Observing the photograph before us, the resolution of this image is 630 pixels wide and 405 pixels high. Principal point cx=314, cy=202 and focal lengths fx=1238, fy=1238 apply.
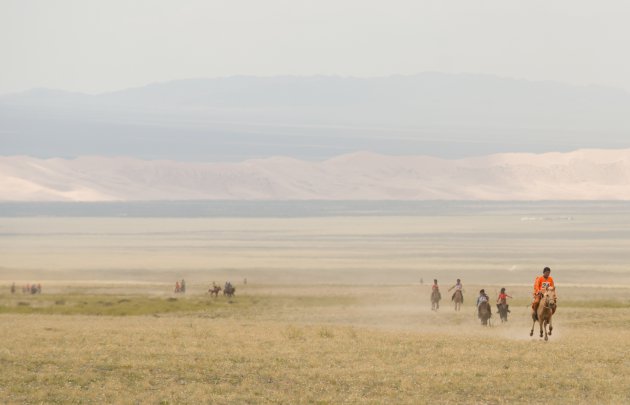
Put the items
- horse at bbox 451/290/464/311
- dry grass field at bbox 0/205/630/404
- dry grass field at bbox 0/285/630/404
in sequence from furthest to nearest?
horse at bbox 451/290/464/311 → dry grass field at bbox 0/205/630/404 → dry grass field at bbox 0/285/630/404

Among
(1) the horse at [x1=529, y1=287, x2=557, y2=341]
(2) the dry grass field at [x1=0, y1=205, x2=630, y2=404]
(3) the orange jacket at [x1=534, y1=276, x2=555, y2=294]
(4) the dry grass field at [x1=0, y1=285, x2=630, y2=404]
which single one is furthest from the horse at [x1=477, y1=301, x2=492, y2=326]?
(3) the orange jacket at [x1=534, y1=276, x2=555, y2=294]

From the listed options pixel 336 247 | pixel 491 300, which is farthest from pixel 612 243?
pixel 491 300

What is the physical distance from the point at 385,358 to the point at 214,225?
16477 centimetres

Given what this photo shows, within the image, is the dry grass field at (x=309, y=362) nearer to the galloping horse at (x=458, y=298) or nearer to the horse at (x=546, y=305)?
the horse at (x=546, y=305)

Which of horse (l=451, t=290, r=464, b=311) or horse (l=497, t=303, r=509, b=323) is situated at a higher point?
horse (l=451, t=290, r=464, b=311)

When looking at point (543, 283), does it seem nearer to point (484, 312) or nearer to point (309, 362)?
point (309, 362)

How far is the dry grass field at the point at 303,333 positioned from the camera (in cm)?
2659

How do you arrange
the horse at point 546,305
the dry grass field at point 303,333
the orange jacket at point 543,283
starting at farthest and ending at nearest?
the horse at point 546,305, the orange jacket at point 543,283, the dry grass field at point 303,333

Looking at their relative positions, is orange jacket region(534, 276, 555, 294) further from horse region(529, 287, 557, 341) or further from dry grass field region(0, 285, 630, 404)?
dry grass field region(0, 285, 630, 404)

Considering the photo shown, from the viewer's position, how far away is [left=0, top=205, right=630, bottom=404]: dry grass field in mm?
26594

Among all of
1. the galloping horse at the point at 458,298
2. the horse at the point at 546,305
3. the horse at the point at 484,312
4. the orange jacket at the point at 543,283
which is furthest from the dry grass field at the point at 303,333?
the orange jacket at the point at 543,283

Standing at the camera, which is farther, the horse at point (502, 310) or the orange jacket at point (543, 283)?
the horse at point (502, 310)

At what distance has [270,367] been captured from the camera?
29.2 metres

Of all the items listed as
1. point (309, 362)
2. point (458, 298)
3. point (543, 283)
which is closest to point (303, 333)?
point (309, 362)
